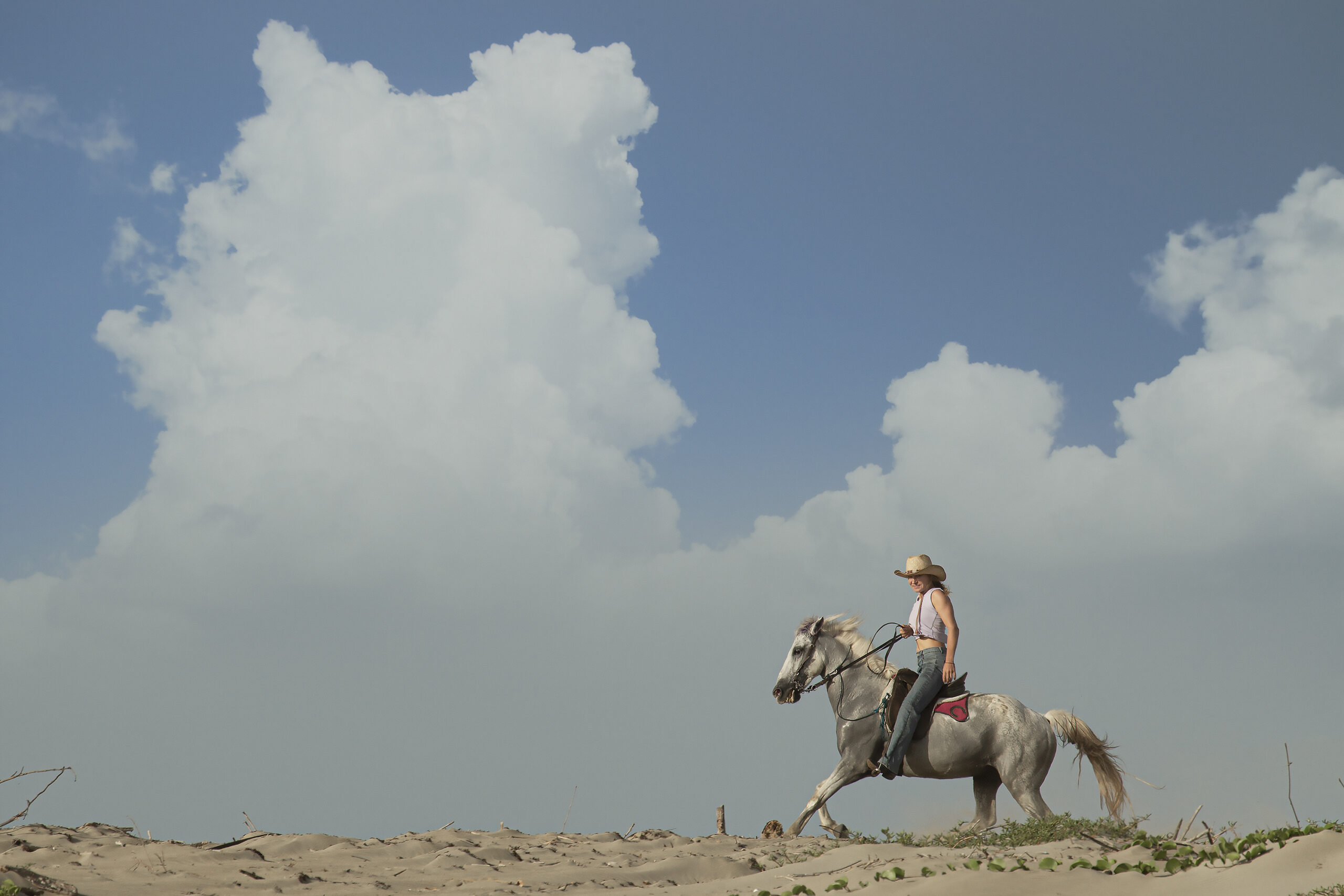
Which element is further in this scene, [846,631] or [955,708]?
[846,631]

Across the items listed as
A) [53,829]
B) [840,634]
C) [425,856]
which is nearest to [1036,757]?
[840,634]

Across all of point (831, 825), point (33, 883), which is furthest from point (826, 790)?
point (33, 883)

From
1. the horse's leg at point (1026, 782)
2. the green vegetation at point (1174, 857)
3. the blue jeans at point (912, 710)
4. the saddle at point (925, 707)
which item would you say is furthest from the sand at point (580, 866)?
the horse's leg at point (1026, 782)

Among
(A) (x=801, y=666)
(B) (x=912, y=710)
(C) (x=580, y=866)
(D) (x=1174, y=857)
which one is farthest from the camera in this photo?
(A) (x=801, y=666)

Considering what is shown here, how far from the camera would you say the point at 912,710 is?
377 inches

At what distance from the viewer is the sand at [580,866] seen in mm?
5484

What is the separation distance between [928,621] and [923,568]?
0.61m

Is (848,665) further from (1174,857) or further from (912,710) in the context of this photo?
(1174,857)

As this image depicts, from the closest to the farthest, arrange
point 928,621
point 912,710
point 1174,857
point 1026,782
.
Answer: point 1174,857 → point 1026,782 → point 912,710 → point 928,621

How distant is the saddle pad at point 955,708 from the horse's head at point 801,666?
1372mm

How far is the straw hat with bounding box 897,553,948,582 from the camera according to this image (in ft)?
33.6

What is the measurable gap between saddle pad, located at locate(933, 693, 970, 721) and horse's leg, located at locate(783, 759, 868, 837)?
100cm

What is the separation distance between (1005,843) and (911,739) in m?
1.63

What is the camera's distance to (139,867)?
7.52 metres
